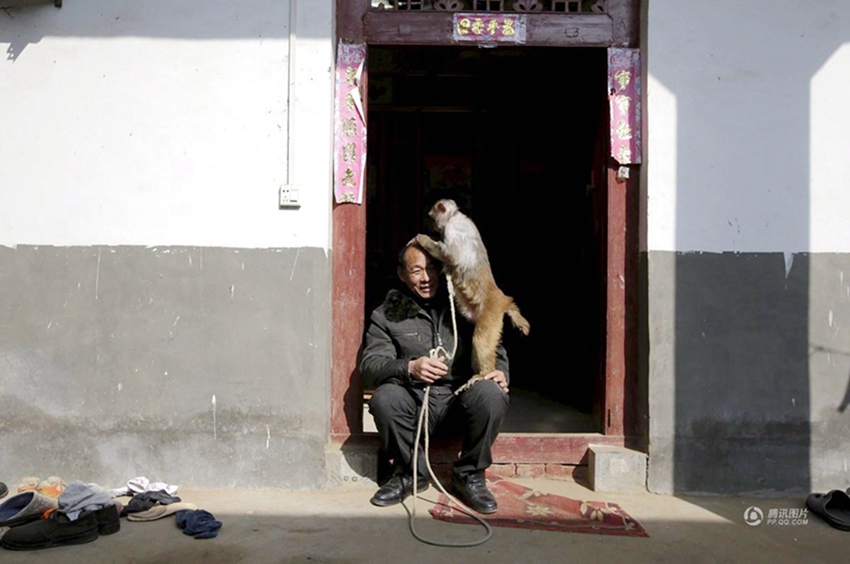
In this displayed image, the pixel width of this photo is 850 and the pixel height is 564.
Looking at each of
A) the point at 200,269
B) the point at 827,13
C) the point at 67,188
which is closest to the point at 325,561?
the point at 200,269

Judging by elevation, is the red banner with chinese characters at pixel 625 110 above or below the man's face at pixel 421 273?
above

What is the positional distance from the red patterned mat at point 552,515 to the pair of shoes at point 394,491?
0.18 m

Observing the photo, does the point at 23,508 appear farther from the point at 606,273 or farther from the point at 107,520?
the point at 606,273

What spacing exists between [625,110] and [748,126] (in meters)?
0.63

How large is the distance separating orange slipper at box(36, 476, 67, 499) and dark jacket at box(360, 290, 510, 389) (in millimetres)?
1616

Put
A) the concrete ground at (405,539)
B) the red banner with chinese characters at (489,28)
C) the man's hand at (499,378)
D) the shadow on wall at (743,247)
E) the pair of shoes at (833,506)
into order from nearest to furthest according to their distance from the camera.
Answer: the concrete ground at (405,539)
the pair of shoes at (833,506)
the man's hand at (499,378)
the shadow on wall at (743,247)
the red banner with chinese characters at (489,28)

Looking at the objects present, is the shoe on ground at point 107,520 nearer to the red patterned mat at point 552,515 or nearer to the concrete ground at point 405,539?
the concrete ground at point 405,539

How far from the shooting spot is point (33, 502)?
335cm

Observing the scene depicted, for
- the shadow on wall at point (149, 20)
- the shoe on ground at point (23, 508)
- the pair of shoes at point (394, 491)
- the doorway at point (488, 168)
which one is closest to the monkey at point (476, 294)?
the pair of shoes at point (394, 491)

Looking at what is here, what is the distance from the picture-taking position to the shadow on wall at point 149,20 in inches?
152

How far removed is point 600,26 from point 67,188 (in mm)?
2941

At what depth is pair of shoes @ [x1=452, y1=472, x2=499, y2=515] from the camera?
3.52m

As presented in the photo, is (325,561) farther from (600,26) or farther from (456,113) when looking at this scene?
(456,113)

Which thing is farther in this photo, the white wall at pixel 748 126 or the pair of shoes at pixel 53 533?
the white wall at pixel 748 126
